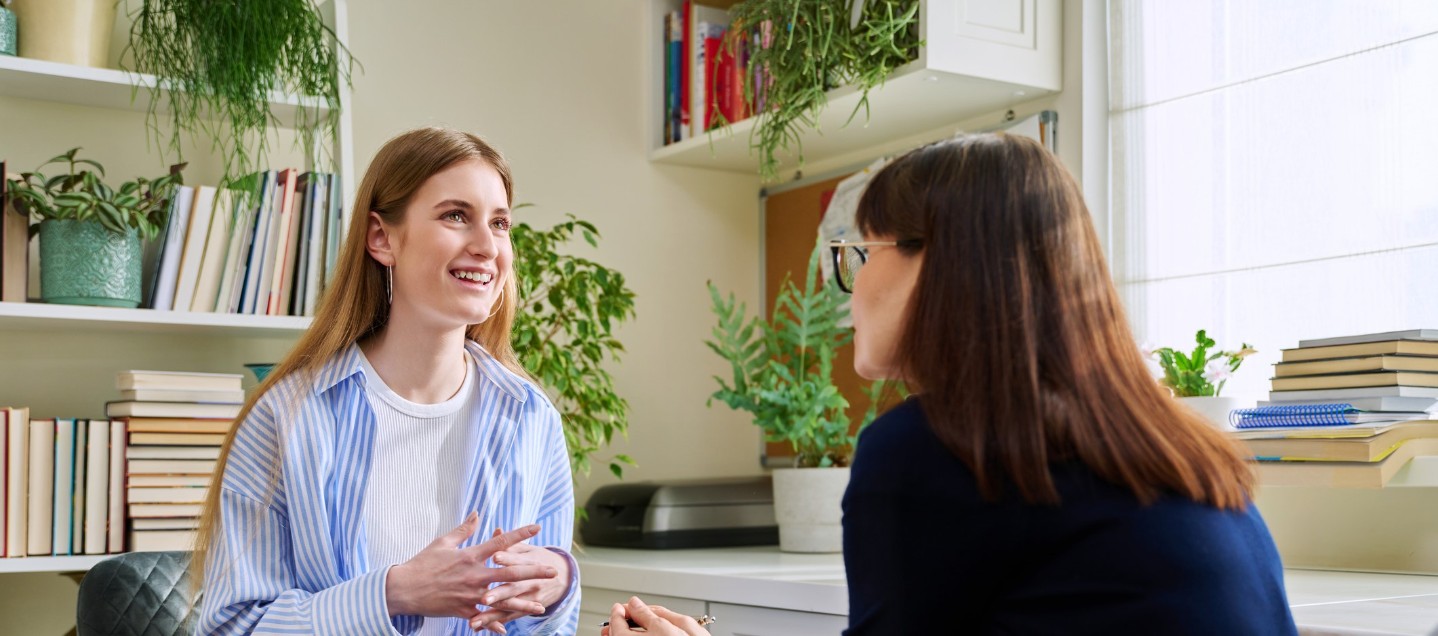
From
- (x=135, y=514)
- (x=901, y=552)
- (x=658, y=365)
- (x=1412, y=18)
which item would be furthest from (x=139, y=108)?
(x=1412, y=18)

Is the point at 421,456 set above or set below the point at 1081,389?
below

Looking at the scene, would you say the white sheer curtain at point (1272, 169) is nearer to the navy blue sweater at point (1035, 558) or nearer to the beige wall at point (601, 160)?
the beige wall at point (601, 160)

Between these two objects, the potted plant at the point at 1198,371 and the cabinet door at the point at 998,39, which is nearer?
the potted plant at the point at 1198,371

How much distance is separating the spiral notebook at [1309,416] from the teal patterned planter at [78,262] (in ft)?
5.96

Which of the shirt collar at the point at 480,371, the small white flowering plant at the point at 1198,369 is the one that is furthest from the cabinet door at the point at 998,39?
the shirt collar at the point at 480,371

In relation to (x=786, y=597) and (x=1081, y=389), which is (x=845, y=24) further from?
(x=1081, y=389)

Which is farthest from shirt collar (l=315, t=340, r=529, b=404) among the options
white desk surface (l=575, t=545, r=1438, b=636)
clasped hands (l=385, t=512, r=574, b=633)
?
white desk surface (l=575, t=545, r=1438, b=636)

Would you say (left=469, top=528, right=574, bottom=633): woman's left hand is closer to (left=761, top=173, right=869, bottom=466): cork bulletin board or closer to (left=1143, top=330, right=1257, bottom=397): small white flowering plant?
(left=1143, top=330, right=1257, bottom=397): small white flowering plant

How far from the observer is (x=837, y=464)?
2.44 meters

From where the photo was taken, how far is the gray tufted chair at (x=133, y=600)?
5.79 ft

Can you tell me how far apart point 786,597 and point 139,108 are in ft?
5.02

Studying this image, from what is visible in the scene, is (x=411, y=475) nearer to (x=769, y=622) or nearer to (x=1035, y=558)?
(x=769, y=622)

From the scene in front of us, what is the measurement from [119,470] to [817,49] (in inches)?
57.0

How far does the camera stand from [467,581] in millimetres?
1334
